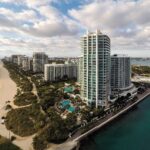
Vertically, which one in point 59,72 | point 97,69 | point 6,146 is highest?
point 97,69

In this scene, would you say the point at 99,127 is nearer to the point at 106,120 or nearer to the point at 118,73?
the point at 106,120

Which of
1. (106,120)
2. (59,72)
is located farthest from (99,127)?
(59,72)

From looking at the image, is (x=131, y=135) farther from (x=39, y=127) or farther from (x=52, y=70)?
(x=52, y=70)

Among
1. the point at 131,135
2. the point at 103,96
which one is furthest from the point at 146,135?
the point at 103,96

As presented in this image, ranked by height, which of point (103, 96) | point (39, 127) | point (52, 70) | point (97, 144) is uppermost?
point (52, 70)

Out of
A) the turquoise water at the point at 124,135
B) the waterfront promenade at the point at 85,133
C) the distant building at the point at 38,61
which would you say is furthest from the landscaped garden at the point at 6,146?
the distant building at the point at 38,61

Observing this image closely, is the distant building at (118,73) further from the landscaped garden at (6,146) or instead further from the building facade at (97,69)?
the landscaped garden at (6,146)
